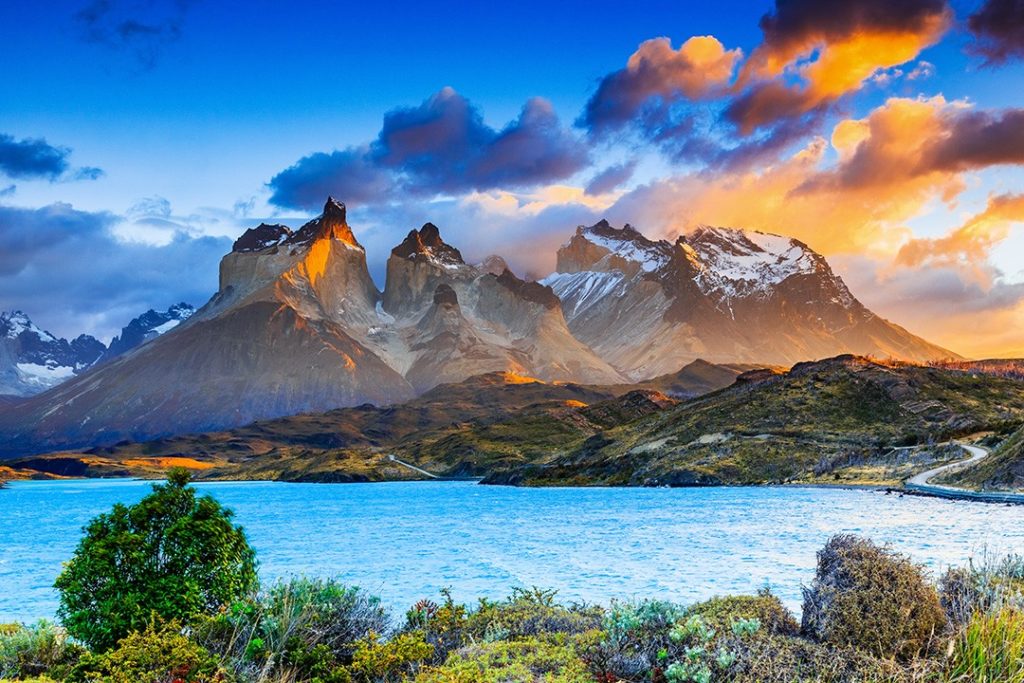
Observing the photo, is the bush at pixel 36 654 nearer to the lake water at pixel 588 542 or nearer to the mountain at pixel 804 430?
the lake water at pixel 588 542

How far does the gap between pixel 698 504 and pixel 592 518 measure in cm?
1826

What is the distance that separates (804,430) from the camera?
14700 cm

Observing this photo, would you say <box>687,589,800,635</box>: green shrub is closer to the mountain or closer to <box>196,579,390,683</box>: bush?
<box>196,579,390,683</box>: bush

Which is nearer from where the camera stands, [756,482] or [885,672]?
[885,672]

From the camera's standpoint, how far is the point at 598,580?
39875mm

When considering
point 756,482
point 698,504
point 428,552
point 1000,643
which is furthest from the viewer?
point 756,482

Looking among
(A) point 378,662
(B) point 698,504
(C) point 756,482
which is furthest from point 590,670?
(C) point 756,482

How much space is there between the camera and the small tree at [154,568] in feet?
54.0

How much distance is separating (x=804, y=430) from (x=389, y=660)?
14384 cm

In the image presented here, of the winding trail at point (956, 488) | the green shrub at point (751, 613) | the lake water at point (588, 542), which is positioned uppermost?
the green shrub at point (751, 613)

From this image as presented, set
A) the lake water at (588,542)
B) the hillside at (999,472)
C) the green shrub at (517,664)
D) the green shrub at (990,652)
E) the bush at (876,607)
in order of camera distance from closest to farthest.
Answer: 1. the green shrub at (990,652)
2. the bush at (876,607)
3. the green shrub at (517,664)
4. the lake water at (588,542)
5. the hillside at (999,472)

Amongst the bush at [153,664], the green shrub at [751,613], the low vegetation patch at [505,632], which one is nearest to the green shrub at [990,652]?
the low vegetation patch at [505,632]

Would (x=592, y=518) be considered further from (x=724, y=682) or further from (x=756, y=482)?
(x=724, y=682)

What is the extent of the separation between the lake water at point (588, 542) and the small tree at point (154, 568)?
33.4ft
